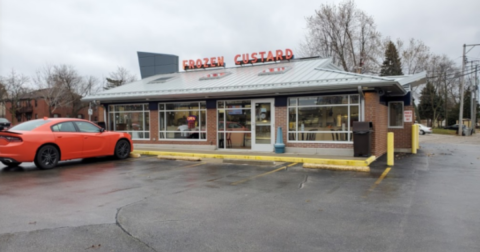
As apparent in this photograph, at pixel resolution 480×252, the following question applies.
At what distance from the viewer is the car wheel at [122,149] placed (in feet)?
40.5

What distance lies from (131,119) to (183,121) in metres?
3.26

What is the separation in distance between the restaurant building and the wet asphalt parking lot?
3.91 metres

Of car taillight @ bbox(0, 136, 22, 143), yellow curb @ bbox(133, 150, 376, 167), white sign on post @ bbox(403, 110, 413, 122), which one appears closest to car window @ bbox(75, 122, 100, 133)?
car taillight @ bbox(0, 136, 22, 143)

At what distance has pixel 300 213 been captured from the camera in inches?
210

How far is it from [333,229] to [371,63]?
115 ft

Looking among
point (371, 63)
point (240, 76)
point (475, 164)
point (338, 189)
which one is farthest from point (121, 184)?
point (371, 63)

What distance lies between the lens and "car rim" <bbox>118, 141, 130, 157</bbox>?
40.9ft

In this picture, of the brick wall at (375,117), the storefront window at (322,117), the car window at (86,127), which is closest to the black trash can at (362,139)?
the brick wall at (375,117)

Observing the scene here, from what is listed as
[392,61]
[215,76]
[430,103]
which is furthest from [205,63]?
[430,103]

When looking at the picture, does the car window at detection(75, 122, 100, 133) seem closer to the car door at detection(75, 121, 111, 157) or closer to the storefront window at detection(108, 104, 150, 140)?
the car door at detection(75, 121, 111, 157)

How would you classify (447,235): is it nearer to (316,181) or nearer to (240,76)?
(316,181)

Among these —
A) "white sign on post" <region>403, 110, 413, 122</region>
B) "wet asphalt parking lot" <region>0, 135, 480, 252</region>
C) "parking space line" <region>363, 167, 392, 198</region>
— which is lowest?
"parking space line" <region>363, 167, 392, 198</region>

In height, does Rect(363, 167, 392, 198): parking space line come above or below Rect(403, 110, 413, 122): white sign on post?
below

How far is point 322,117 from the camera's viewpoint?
13320 mm
